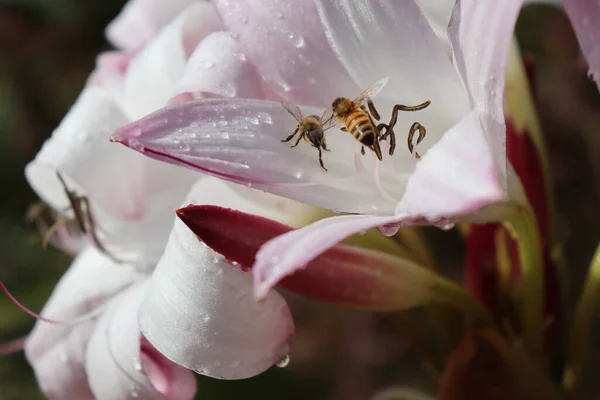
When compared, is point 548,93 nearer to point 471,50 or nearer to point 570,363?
point 570,363

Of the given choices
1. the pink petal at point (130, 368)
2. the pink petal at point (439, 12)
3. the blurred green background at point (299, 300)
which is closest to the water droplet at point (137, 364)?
the pink petal at point (130, 368)

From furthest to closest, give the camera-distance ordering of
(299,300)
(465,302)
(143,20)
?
(299,300), (143,20), (465,302)

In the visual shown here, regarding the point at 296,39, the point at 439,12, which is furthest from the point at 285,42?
the point at 439,12

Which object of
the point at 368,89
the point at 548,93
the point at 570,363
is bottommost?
the point at 548,93

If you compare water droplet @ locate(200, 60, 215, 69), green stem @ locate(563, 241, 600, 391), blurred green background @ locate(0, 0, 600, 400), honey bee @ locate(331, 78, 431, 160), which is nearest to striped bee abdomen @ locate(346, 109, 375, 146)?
honey bee @ locate(331, 78, 431, 160)

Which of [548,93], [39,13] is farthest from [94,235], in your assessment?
[548,93]

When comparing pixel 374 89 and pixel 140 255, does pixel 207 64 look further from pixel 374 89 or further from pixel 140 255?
pixel 140 255
